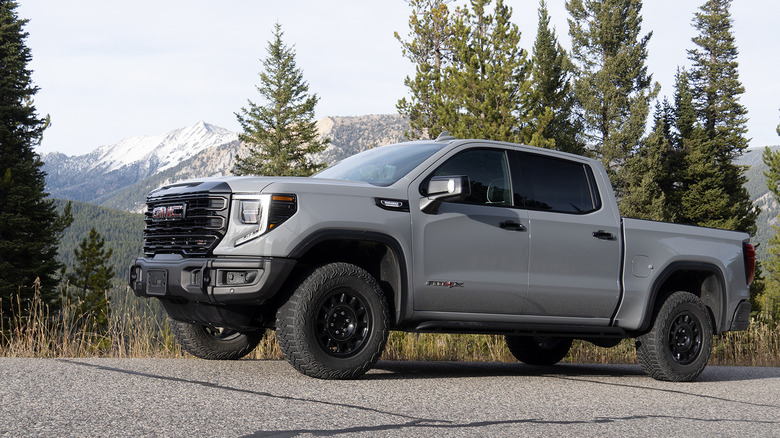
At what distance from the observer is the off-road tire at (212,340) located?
688 centimetres

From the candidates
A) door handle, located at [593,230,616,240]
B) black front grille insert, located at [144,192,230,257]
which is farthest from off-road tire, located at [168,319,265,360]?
door handle, located at [593,230,616,240]

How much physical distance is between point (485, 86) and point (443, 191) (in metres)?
24.7

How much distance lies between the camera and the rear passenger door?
6727mm

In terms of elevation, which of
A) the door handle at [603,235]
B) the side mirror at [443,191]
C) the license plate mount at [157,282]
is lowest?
the license plate mount at [157,282]

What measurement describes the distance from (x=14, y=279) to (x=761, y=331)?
3149cm

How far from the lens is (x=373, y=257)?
613 centimetres

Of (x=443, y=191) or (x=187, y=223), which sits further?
(x=443, y=191)

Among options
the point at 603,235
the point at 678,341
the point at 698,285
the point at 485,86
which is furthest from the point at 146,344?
the point at 485,86

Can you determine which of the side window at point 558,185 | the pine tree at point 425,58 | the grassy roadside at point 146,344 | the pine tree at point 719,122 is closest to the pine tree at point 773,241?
the pine tree at point 719,122

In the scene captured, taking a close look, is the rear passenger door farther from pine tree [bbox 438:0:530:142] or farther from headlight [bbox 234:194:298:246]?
pine tree [bbox 438:0:530:142]

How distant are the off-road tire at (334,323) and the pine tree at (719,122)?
4697 cm

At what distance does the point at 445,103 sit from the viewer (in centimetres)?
3091

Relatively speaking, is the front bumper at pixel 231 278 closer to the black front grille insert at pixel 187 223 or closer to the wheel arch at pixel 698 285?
the black front grille insert at pixel 187 223

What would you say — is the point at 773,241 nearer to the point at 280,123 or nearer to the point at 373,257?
the point at 280,123
